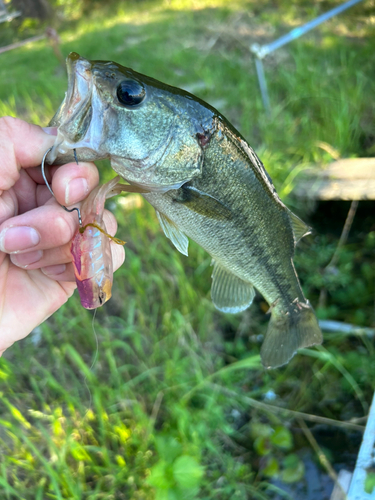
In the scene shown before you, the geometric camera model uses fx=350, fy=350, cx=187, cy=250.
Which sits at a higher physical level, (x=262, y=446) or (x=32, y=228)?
(x=32, y=228)

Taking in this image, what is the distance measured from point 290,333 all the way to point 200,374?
0.75m

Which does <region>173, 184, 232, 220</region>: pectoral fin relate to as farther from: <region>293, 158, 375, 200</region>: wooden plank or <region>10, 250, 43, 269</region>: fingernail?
<region>293, 158, 375, 200</region>: wooden plank

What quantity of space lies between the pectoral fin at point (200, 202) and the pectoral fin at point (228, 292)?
40 cm

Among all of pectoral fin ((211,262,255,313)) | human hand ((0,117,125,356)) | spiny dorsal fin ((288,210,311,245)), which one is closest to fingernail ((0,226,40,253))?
human hand ((0,117,125,356))

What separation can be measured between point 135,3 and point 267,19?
5.91 meters

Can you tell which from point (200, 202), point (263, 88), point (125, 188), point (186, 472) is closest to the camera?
point (125, 188)

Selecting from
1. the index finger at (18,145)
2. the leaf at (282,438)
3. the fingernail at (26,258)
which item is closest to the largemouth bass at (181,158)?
the index finger at (18,145)

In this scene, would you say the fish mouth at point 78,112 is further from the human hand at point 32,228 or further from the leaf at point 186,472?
the leaf at point 186,472

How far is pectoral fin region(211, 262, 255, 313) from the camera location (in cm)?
159

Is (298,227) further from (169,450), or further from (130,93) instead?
(169,450)

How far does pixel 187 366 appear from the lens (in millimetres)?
2287

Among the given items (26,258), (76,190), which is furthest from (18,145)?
(26,258)

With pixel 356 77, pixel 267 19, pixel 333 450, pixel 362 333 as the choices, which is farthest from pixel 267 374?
pixel 267 19

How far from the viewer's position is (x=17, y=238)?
1150 mm
